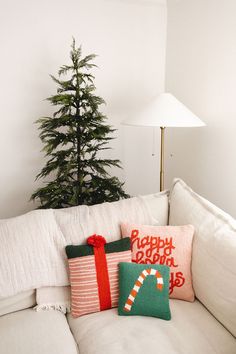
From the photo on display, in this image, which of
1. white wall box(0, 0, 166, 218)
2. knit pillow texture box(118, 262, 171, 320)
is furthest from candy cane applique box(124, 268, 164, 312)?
white wall box(0, 0, 166, 218)

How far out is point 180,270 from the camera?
145 cm

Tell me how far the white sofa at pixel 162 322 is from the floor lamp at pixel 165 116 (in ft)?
1.66

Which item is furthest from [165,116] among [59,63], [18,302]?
[18,302]

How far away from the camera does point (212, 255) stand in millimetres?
1356

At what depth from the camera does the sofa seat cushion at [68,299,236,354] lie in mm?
1167

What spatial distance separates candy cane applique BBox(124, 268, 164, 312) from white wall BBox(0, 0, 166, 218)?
1.34 m

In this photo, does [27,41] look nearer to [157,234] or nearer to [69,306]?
[157,234]

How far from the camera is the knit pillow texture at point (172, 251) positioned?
1.45 metres

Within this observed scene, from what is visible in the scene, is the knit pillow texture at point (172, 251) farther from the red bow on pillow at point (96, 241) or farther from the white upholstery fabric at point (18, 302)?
the white upholstery fabric at point (18, 302)

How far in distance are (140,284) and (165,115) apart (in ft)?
3.05

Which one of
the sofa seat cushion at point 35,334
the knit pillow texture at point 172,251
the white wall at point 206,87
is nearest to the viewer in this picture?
the sofa seat cushion at point 35,334

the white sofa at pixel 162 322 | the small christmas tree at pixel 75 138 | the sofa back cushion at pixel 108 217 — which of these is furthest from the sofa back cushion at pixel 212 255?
the small christmas tree at pixel 75 138

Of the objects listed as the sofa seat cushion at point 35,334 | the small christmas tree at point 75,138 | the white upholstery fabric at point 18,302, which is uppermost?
the small christmas tree at point 75,138

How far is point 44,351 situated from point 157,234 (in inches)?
27.6
